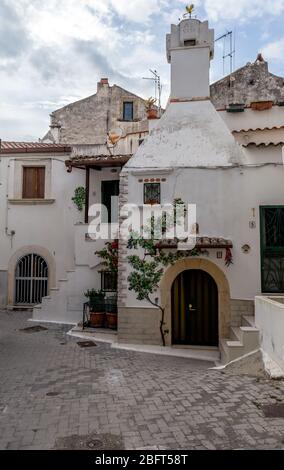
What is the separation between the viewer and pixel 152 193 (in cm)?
1080

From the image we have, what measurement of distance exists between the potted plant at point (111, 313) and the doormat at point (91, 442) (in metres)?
6.93

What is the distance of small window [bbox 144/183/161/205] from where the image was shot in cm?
1073

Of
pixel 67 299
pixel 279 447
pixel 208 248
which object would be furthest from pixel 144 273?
pixel 279 447

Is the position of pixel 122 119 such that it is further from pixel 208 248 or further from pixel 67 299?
pixel 208 248

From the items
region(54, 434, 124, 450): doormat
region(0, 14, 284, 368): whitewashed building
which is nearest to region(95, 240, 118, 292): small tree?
region(0, 14, 284, 368): whitewashed building

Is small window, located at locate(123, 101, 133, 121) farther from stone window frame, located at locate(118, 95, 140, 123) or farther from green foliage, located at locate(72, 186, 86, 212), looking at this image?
green foliage, located at locate(72, 186, 86, 212)

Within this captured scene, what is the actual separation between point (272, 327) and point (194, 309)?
3579 mm

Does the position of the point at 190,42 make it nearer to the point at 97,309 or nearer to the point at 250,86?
the point at 250,86

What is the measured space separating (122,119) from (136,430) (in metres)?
20.9

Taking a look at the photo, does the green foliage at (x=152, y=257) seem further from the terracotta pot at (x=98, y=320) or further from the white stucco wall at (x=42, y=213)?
the white stucco wall at (x=42, y=213)

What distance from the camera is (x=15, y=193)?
15375 millimetres

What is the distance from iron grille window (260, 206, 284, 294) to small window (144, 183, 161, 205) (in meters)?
2.99

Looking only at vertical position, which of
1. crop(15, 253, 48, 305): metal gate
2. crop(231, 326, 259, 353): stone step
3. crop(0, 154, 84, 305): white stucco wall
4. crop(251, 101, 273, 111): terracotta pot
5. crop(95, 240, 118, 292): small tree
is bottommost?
crop(231, 326, 259, 353): stone step

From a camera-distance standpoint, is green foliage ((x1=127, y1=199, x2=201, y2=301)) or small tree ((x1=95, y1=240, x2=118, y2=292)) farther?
small tree ((x1=95, y1=240, x2=118, y2=292))
